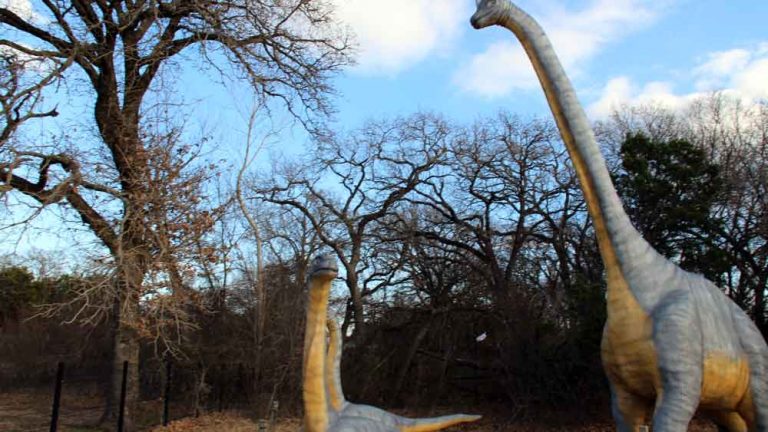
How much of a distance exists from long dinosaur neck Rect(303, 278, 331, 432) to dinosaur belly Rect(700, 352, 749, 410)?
2571 millimetres

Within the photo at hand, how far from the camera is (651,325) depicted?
14.0 ft

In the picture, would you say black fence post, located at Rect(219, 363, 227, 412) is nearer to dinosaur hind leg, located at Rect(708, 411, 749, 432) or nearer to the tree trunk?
the tree trunk

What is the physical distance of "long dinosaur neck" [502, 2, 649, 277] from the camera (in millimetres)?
4543

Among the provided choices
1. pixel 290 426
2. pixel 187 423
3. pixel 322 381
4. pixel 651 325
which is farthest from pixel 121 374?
pixel 651 325

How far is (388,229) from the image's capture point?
726 inches

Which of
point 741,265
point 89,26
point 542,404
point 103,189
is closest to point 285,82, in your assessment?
point 89,26

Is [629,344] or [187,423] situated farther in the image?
[187,423]

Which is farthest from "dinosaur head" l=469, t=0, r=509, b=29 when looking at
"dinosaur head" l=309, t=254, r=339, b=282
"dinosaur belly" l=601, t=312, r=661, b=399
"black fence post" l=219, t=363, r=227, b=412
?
"black fence post" l=219, t=363, r=227, b=412

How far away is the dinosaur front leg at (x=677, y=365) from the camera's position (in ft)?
13.3


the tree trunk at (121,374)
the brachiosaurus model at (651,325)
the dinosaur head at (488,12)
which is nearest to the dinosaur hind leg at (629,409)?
Answer: the brachiosaurus model at (651,325)

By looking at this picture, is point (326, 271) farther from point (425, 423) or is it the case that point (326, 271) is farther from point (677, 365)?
point (677, 365)

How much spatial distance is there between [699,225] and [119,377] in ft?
38.1

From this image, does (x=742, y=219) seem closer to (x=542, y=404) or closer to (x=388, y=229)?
(x=542, y=404)

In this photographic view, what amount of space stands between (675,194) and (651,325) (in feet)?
32.0
